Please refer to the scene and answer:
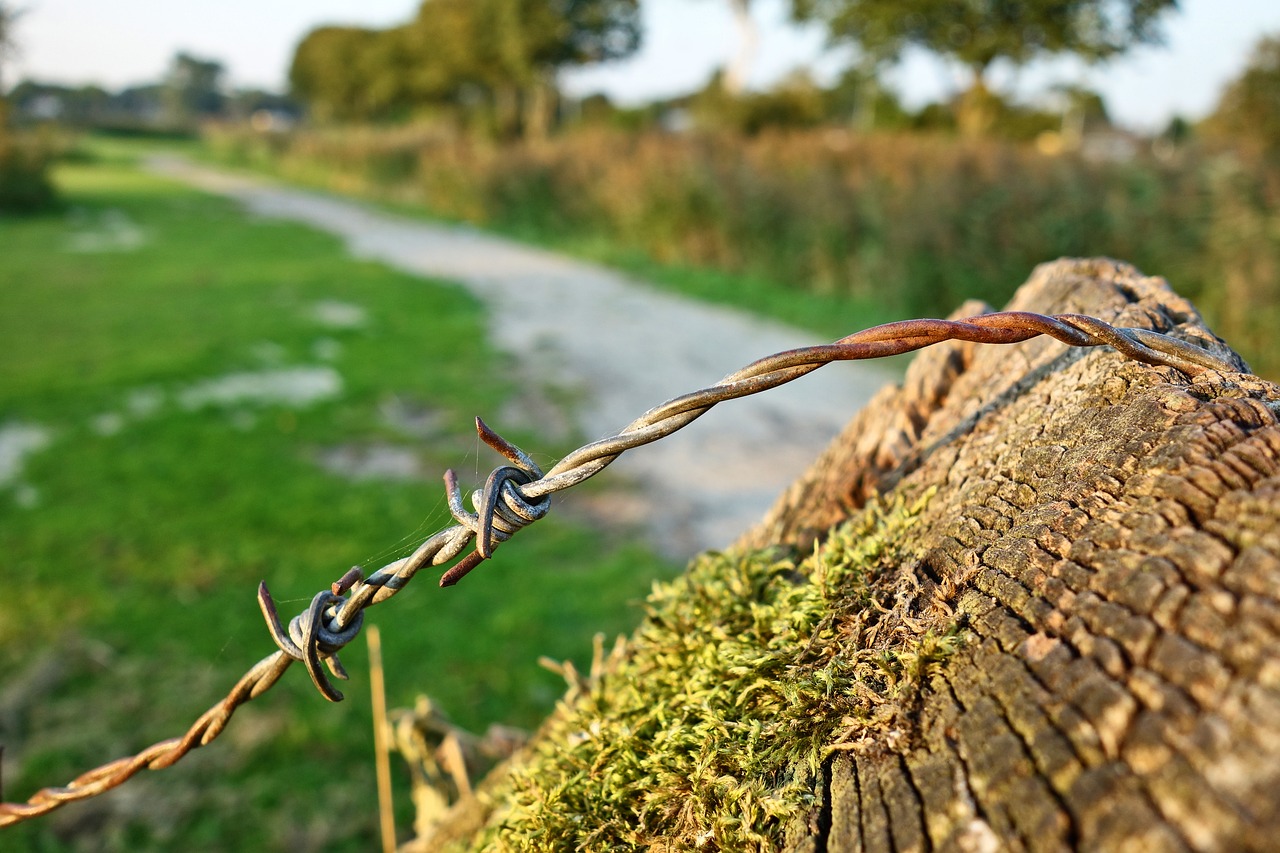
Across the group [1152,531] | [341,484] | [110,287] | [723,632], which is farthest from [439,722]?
[110,287]

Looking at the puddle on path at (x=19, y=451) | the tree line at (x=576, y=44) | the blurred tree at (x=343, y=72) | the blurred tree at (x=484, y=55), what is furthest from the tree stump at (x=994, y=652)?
the blurred tree at (x=343, y=72)

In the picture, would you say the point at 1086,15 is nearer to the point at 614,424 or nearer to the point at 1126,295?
the point at 614,424

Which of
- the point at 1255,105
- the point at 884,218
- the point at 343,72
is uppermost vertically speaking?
the point at 343,72

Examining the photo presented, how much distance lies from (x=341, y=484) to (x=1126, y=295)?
536 cm

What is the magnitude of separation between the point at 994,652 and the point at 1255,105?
36.1ft

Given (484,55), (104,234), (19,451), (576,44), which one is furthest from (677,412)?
(484,55)

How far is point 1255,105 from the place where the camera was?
9070 mm

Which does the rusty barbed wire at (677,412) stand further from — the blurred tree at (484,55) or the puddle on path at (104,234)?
the blurred tree at (484,55)

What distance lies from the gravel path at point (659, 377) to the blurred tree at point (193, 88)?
100306 mm

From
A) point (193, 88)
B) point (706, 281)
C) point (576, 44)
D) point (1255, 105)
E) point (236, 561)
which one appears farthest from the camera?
point (193, 88)

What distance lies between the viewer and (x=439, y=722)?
2064 millimetres

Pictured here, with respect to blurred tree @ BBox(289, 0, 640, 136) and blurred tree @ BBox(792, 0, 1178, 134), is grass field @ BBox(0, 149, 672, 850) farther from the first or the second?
blurred tree @ BBox(289, 0, 640, 136)

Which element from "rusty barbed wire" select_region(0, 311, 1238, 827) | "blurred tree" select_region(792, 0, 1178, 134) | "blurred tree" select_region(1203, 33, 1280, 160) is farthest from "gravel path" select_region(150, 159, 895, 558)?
"blurred tree" select_region(792, 0, 1178, 134)

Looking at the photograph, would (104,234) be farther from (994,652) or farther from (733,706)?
(994,652)
